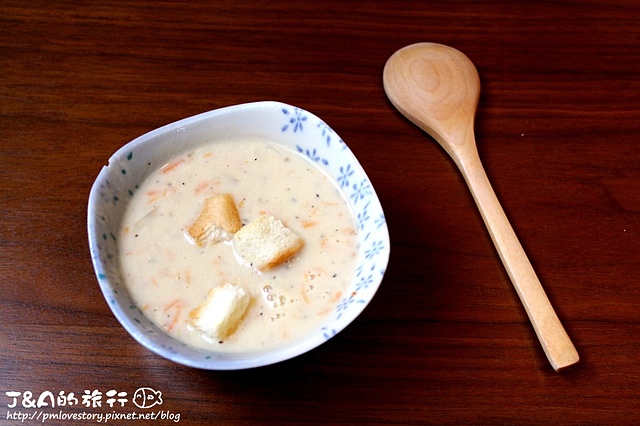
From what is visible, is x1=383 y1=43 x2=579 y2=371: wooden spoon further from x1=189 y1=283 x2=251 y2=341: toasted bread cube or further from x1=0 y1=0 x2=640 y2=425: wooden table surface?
x1=189 y1=283 x2=251 y2=341: toasted bread cube

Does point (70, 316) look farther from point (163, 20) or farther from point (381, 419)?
point (163, 20)

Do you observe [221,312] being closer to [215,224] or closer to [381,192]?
[215,224]

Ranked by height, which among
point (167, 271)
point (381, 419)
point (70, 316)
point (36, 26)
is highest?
point (36, 26)

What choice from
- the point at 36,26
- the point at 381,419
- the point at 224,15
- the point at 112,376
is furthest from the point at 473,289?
the point at 36,26

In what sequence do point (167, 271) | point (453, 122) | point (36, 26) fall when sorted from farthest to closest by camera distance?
point (36, 26) → point (453, 122) → point (167, 271)

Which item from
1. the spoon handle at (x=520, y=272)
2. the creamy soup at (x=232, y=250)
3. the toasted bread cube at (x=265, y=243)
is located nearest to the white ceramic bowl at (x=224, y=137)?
the creamy soup at (x=232, y=250)

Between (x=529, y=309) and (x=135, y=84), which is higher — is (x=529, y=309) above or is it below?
below

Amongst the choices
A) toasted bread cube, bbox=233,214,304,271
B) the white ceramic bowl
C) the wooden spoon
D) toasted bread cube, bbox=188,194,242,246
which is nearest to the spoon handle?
the wooden spoon

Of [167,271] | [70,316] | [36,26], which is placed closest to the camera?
[167,271]
